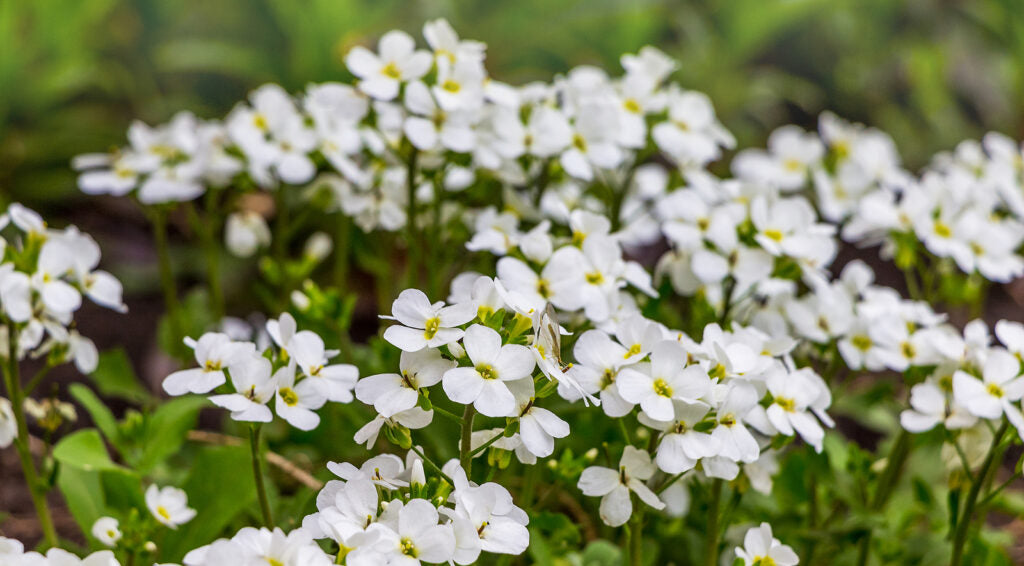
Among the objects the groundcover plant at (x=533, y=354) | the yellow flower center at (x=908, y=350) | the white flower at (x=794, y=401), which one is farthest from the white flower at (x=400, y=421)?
the yellow flower center at (x=908, y=350)

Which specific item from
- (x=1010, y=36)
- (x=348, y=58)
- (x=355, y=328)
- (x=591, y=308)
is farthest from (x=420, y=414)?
(x=1010, y=36)

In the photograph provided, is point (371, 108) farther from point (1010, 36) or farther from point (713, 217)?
point (1010, 36)

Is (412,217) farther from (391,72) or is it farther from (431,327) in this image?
(431,327)

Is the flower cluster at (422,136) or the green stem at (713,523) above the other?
Answer: the flower cluster at (422,136)

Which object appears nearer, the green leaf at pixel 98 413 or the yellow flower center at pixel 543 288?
the yellow flower center at pixel 543 288

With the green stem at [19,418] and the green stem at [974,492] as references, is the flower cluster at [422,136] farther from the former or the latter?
the green stem at [974,492]

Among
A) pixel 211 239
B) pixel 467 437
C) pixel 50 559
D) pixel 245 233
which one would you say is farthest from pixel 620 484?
pixel 211 239
